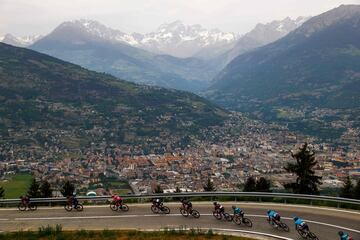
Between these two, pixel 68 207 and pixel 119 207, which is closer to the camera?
pixel 119 207

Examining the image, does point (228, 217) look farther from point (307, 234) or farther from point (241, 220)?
point (307, 234)

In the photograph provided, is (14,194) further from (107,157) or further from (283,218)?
(283,218)

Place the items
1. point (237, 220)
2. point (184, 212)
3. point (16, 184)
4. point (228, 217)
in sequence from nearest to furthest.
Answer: point (237, 220) < point (228, 217) < point (184, 212) < point (16, 184)

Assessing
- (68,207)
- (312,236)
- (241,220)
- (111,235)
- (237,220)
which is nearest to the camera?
(312,236)

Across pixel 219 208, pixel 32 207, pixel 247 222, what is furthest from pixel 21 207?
pixel 247 222

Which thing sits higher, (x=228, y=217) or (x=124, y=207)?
(x=228, y=217)

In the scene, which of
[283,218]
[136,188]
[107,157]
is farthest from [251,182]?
[107,157]

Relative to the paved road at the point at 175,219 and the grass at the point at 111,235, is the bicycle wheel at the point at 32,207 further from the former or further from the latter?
the grass at the point at 111,235
